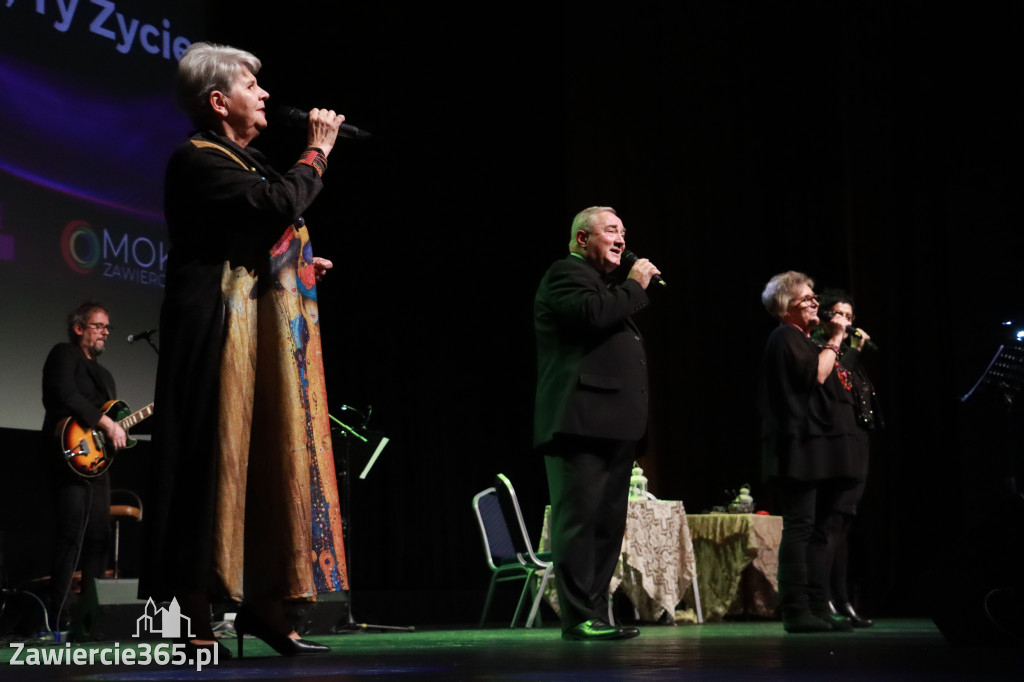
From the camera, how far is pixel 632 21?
Answer: 8.31 meters

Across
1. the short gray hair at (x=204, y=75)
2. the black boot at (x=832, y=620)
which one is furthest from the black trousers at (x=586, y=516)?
the short gray hair at (x=204, y=75)

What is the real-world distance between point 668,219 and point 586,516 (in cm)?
478

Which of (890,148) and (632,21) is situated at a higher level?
(632,21)

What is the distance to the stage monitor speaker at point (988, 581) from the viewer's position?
2900 millimetres

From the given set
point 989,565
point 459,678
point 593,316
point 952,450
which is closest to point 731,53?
point 952,450

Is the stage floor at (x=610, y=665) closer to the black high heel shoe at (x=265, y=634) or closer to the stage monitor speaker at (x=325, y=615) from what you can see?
the black high heel shoe at (x=265, y=634)

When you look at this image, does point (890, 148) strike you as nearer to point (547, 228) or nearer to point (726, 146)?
point (726, 146)

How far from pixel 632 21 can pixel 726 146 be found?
1.02 metres

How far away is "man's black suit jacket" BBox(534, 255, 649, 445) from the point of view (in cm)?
376

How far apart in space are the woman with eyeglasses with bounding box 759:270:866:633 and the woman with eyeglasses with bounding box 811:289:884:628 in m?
0.05

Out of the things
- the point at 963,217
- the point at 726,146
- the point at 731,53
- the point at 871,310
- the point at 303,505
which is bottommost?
the point at 303,505

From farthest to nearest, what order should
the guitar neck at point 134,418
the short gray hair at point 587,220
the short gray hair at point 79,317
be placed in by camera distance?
the guitar neck at point 134,418 < the short gray hair at point 79,317 < the short gray hair at point 587,220

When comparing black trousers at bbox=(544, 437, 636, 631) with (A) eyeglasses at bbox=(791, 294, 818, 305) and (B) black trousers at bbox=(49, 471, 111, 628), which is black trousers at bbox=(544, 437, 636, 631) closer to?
(A) eyeglasses at bbox=(791, 294, 818, 305)

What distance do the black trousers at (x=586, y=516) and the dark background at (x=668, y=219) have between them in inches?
144
